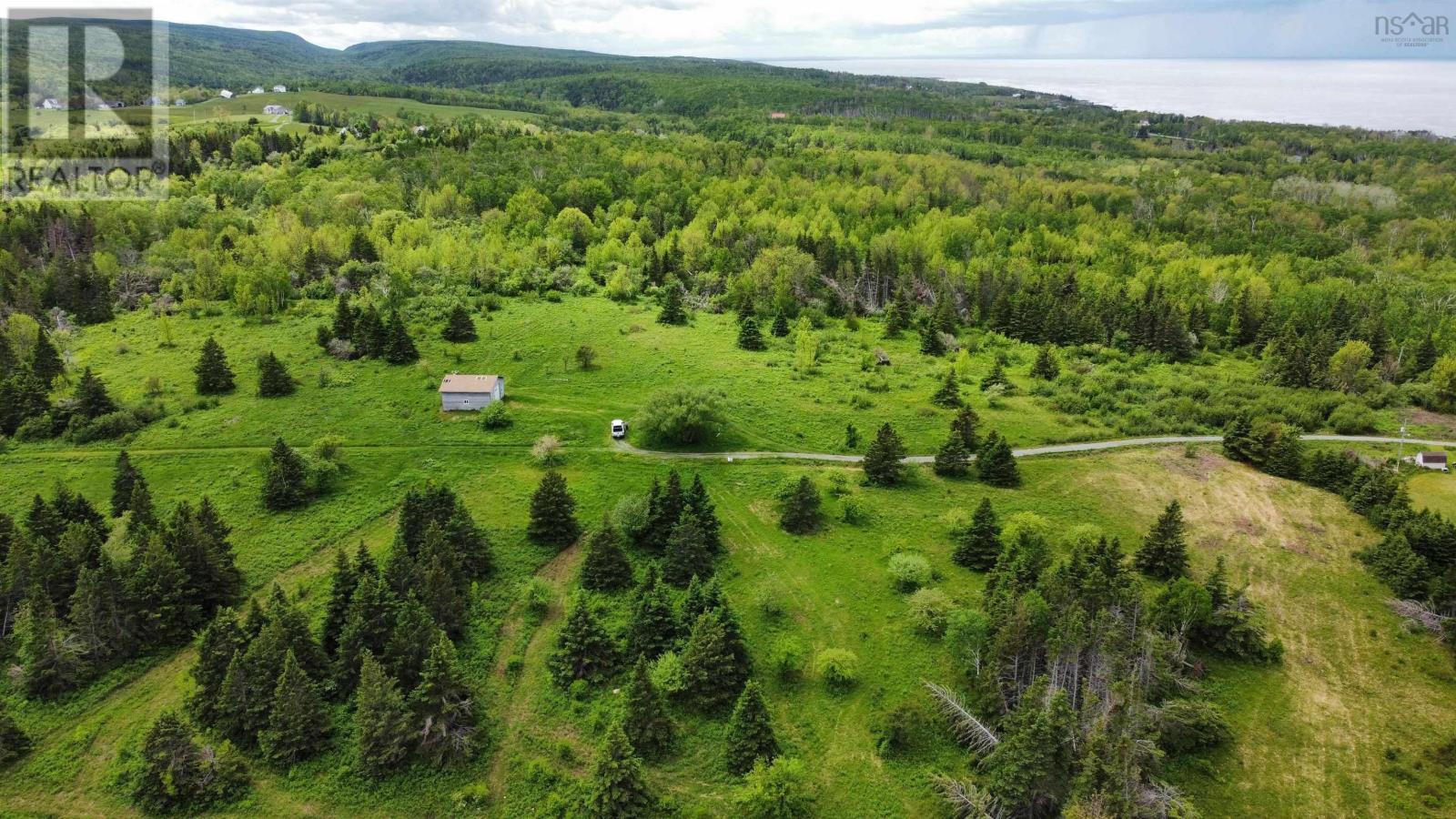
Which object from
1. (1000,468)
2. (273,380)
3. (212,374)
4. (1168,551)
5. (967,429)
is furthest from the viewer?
(212,374)

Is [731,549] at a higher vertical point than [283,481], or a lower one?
lower

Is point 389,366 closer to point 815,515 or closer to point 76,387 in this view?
point 76,387

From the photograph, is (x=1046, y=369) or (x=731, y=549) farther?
(x=1046, y=369)

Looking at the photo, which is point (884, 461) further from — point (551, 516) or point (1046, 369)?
point (1046, 369)

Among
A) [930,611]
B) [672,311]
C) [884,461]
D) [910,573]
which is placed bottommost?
[930,611]

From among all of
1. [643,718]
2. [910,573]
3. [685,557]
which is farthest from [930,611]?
[643,718]

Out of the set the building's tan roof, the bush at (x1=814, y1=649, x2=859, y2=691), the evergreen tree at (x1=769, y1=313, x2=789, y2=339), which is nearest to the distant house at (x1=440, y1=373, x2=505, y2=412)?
the building's tan roof

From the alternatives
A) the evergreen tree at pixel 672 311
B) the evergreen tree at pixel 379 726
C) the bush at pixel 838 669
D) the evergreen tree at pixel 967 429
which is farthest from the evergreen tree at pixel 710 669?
the evergreen tree at pixel 672 311
